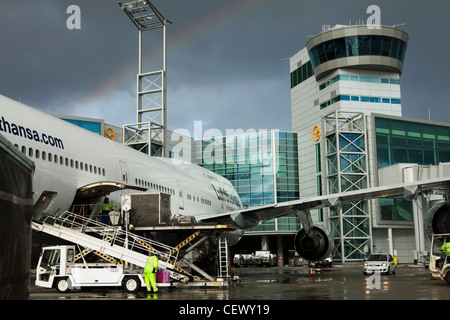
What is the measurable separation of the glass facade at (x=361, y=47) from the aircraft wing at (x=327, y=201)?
49.2 m

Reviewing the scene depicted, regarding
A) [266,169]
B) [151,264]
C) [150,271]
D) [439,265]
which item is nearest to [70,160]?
[151,264]

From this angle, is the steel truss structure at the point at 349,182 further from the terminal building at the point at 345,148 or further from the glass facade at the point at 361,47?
the glass facade at the point at 361,47

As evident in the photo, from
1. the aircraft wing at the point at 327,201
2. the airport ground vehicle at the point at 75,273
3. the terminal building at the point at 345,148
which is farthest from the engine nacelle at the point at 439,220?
the terminal building at the point at 345,148

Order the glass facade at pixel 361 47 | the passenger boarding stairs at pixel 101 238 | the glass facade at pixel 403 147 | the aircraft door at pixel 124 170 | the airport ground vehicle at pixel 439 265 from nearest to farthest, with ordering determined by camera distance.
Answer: the passenger boarding stairs at pixel 101 238 < the airport ground vehicle at pixel 439 265 < the aircraft door at pixel 124 170 < the glass facade at pixel 403 147 < the glass facade at pixel 361 47

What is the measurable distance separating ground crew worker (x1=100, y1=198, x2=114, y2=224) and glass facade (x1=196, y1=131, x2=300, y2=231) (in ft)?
175

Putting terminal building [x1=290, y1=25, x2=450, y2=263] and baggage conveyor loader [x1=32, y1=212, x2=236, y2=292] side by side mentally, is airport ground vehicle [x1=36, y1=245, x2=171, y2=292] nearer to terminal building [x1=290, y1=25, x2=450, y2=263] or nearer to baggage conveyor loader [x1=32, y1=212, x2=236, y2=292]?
baggage conveyor loader [x1=32, y1=212, x2=236, y2=292]

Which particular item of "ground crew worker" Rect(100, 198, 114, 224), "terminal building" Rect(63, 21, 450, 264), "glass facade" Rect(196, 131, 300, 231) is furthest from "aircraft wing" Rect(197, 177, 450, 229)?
"glass facade" Rect(196, 131, 300, 231)

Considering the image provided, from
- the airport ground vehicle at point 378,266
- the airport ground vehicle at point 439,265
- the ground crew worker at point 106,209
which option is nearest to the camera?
the airport ground vehicle at point 439,265

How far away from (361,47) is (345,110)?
28.3ft

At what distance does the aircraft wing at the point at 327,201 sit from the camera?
20.4 metres

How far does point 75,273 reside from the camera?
16.1 m

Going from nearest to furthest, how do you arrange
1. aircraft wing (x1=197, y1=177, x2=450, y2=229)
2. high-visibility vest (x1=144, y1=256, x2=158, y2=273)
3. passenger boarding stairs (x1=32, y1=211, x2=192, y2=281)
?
high-visibility vest (x1=144, y1=256, x2=158, y2=273)
passenger boarding stairs (x1=32, y1=211, x2=192, y2=281)
aircraft wing (x1=197, y1=177, x2=450, y2=229)

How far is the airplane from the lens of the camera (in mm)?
15102
